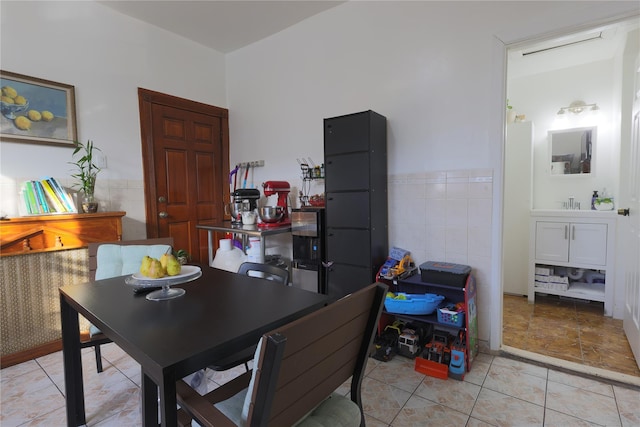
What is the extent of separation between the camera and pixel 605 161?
3.33 metres

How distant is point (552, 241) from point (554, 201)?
653 millimetres

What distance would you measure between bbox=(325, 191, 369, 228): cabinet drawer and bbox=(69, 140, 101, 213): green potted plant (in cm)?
202

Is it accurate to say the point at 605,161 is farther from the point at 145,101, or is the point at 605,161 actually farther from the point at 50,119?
the point at 50,119

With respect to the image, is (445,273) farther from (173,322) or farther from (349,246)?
(173,322)

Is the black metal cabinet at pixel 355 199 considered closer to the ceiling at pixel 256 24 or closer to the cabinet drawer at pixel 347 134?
the cabinet drawer at pixel 347 134

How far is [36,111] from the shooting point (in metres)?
2.58

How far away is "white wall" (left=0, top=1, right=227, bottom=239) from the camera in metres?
2.50

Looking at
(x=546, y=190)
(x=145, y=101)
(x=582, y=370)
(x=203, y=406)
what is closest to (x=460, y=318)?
(x=582, y=370)

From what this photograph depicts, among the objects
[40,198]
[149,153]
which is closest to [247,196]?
[149,153]

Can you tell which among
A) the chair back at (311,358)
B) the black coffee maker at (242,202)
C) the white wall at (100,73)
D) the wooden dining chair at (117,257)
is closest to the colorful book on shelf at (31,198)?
the white wall at (100,73)

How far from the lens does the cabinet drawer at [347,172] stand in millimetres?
2414

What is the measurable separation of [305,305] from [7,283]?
238 centimetres

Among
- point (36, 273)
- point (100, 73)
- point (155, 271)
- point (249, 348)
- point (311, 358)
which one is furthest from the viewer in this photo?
point (100, 73)

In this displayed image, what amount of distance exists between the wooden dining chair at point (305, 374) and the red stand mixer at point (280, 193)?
1918mm
